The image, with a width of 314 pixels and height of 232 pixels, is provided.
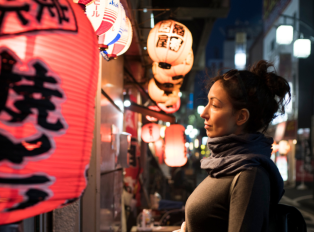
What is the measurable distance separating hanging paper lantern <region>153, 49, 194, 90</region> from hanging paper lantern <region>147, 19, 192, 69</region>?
0.90 meters

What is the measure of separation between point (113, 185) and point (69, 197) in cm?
501

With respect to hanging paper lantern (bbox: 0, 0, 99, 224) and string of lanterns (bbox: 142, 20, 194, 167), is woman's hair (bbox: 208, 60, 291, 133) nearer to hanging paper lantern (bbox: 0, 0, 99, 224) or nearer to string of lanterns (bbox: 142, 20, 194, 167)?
hanging paper lantern (bbox: 0, 0, 99, 224)

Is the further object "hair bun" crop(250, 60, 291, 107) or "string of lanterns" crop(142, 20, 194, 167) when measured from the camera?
"string of lanterns" crop(142, 20, 194, 167)

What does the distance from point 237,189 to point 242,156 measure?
0.77ft

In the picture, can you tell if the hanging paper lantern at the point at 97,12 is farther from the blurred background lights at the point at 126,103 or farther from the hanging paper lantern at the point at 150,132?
the hanging paper lantern at the point at 150,132

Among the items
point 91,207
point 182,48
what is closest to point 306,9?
point 182,48

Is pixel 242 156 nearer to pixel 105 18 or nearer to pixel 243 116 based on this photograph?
pixel 243 116

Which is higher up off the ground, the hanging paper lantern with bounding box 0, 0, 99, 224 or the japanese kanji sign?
the japanese kanji sign

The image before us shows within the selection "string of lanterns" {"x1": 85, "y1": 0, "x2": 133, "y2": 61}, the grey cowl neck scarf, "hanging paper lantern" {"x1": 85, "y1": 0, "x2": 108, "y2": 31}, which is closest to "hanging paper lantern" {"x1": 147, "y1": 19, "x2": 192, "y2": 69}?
"string of lanterns" {"x1": 85, "y1": 0, "x2": 133, "y2": 61}

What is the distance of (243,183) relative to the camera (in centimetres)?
186

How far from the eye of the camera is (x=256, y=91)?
7.11 feet

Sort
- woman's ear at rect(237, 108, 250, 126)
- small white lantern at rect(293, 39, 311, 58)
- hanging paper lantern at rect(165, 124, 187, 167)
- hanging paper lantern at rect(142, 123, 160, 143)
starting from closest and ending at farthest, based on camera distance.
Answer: woman's ear at rect(237, 108, 250, 126) → hanging paper lantern at rect(165, 124, 187, 167) → hanging paper lantern at rect(142, 123, 160, 143) → small white lantern at rect(293, 39, 311, 58)

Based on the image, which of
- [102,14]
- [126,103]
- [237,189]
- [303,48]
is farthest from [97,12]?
[303,48]

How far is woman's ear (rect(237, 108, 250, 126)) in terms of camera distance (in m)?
2.17
